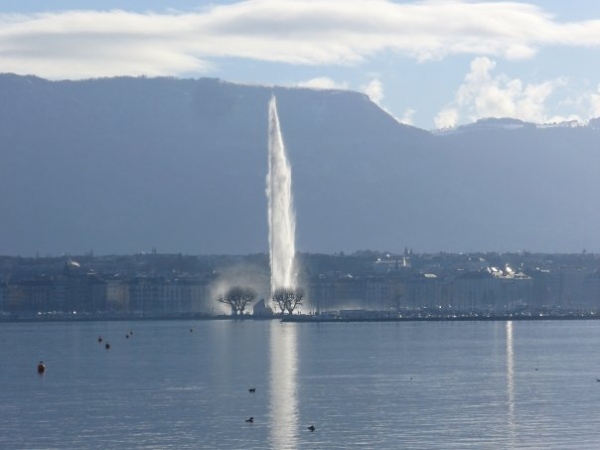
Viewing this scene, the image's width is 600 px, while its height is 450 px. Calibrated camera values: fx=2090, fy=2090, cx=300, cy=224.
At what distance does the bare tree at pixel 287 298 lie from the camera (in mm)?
118438

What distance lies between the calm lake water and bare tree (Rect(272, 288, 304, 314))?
29385 mm

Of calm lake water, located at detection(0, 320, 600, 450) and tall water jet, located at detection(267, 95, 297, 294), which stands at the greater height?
tall water jet, located at detection(267, 95, 297, 294)

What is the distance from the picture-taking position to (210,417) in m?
48.2

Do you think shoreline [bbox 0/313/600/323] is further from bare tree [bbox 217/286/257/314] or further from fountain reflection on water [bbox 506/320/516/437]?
fountain reflection on water [bbox 506/320/516/437]

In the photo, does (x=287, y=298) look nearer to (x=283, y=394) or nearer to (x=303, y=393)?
(x=303, y=393)

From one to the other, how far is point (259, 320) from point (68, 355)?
151 feet

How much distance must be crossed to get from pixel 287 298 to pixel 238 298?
9267 millimetres

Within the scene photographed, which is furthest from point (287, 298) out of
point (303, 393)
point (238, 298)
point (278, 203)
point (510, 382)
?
point (303, 393)

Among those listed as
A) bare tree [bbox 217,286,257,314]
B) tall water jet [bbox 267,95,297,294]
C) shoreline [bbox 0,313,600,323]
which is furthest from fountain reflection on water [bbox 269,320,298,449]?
bare tree [bbox 217,286,257,314]

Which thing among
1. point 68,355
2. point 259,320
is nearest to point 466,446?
point 68,355

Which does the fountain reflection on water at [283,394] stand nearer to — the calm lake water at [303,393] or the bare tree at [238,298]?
the calm lake water at [303,393]

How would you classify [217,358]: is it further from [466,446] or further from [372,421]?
[466,446]

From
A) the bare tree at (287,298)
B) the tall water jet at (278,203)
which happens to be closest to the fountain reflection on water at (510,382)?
the tall water jet at (278,203)

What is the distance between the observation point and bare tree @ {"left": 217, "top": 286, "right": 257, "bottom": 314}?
127m
